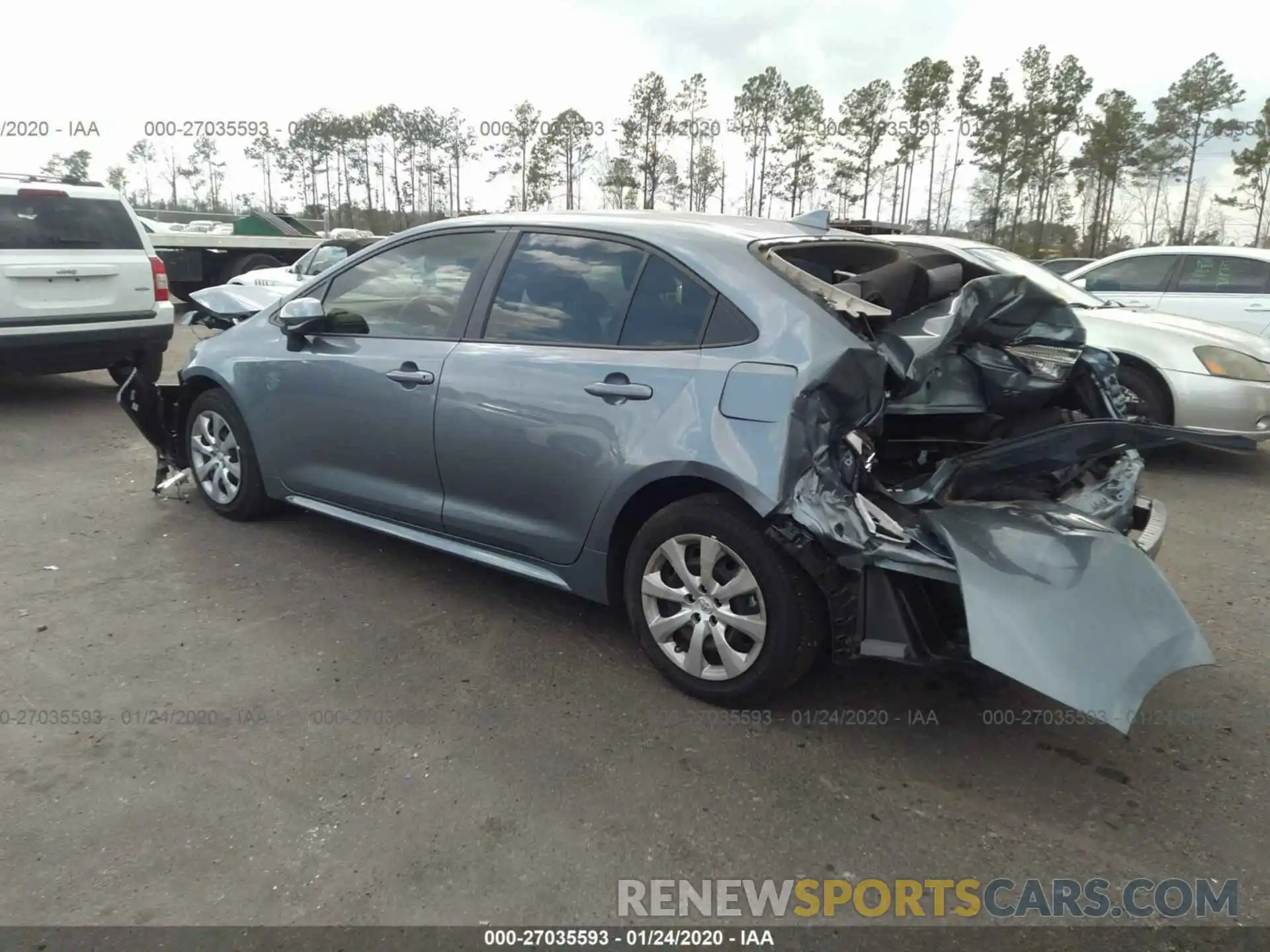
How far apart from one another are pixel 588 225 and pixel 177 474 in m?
3.25

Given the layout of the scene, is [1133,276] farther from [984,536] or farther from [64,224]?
[64,224]

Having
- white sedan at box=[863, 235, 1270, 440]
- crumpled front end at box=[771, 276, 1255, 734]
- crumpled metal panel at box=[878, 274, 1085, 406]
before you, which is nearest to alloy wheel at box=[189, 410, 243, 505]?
crumpled front end at box=[771, 276, 1255, 734]

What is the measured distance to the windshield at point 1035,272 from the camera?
6.55m

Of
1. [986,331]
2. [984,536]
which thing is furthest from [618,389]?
[986,331]

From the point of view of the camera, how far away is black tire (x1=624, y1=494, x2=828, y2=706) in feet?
9.59

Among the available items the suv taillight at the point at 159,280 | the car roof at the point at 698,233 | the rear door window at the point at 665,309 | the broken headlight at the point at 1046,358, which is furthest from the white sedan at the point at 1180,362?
the suv taillight at the point at 159,280

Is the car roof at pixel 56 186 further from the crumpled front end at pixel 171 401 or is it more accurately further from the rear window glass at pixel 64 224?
the crumpled front end at pixel 171 401

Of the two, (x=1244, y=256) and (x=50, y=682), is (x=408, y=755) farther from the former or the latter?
(x=1244, y=256)

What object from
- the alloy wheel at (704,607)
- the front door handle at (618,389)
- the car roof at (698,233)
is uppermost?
the car roof at (698,233)

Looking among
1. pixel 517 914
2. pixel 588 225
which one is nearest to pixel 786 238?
pixel 588 225

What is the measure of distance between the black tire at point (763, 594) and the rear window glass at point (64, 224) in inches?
264

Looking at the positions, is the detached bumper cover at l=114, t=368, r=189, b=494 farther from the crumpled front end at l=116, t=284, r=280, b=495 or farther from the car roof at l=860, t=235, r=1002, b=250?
the car roof at l=860, t=235, r=1002, b=250

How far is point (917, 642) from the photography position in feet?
9.37

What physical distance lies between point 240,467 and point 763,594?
10.3 ft
